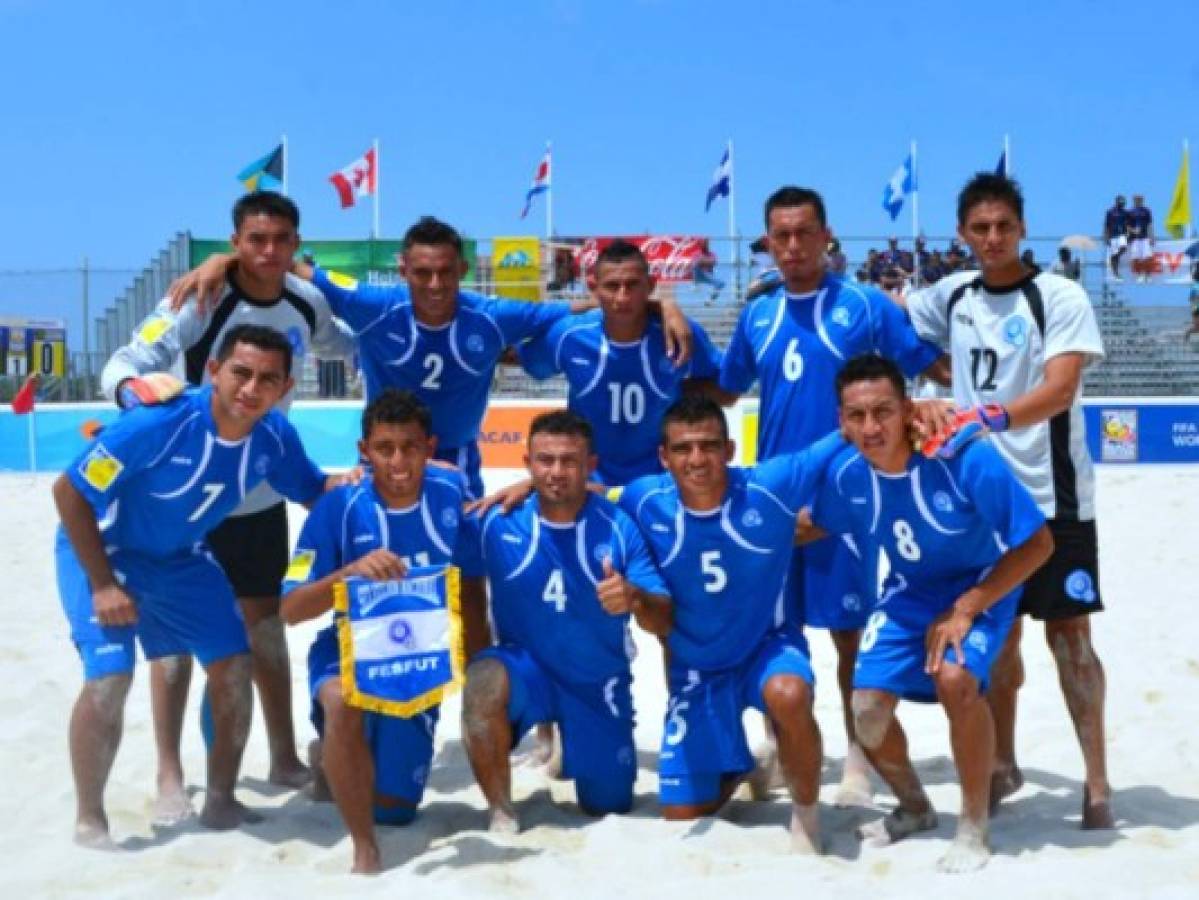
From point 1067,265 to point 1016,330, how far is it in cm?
1886

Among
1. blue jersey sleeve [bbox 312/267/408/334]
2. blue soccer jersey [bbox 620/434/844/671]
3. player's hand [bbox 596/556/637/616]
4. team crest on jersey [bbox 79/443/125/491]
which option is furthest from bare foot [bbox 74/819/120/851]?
blue jersey sleeve [bbox 312/267/408/334]

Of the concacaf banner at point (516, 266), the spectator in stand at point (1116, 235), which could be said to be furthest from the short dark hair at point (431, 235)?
the spectator in stand at point (1116, 235)

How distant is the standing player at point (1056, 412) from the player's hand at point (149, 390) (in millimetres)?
2847

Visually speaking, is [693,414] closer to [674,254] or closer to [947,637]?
[947,637]

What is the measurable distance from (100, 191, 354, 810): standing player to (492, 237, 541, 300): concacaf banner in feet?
60.2

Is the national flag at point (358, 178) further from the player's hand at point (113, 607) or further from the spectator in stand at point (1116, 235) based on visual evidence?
the player's hand at point (113, 607)

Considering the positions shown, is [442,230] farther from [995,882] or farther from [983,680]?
[995,882]

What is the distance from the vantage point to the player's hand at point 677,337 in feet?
16.9

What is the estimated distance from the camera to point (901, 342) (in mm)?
4965

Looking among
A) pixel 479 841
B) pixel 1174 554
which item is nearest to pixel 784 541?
pixel 479 841

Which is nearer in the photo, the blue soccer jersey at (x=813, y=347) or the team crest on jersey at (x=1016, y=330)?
the team crest on jersey at (x=1016, y=330)

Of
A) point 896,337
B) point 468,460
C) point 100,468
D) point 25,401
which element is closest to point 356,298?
point 468,460

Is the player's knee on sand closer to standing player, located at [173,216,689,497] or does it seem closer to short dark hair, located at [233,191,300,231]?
standing player, located at [173,216,689,497]

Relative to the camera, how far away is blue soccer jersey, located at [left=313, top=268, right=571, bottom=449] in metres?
5.38
